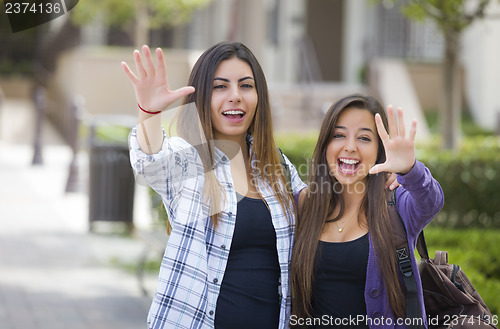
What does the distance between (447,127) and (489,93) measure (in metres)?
7.94

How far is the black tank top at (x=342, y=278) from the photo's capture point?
3.07 meters

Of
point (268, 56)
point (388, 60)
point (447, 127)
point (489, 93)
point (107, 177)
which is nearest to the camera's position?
point (107, 177)

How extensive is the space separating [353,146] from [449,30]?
22.4 ft

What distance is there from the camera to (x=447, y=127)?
1005 centimetres

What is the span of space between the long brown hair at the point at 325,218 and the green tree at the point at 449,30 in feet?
20.0

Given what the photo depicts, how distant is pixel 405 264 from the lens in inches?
119

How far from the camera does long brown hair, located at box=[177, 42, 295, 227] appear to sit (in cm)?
310

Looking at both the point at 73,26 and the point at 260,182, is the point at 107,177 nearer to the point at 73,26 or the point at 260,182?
the point at 260,182

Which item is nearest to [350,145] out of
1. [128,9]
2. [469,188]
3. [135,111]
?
[469,188]

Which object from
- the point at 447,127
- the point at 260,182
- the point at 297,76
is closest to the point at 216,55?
the point at 260,182

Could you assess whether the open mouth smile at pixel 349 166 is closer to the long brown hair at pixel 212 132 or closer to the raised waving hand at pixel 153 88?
the long brown hair at pixel 212 132

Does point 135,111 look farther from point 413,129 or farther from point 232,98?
point 413,129

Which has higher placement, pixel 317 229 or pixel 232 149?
pixel 232 149
